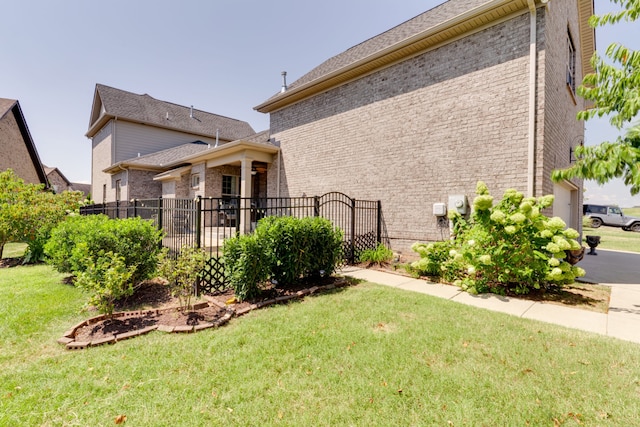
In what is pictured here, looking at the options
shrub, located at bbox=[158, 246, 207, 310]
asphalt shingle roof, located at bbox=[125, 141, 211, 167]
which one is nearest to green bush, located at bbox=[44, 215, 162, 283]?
shrub, located at bbox=[158, 246, 207, 310]

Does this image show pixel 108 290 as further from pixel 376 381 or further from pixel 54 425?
pixel 376 381

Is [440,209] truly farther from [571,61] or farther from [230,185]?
[230,185]

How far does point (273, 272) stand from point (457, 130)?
5.94 meters

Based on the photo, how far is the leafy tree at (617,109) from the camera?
12.2 feet

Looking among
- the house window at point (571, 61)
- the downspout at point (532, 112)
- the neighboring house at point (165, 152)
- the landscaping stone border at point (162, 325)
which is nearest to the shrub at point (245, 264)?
the landscaping stone border at point (162, 325)

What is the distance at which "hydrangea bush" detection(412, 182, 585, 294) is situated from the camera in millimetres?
4816

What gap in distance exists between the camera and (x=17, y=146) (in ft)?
61.2

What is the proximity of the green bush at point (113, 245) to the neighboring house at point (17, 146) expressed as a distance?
62.1ft

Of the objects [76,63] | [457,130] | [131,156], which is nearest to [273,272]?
[457,130]

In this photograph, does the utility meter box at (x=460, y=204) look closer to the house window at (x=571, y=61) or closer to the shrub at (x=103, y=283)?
the house window at (x=571, y=61)

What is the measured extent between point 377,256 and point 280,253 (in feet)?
11.6

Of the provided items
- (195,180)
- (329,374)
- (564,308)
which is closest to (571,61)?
(564,308)

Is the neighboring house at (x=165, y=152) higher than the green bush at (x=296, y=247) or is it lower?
higher

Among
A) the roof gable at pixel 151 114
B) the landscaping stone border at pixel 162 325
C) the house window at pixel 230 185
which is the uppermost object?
the roof gable at pixel 151 114
